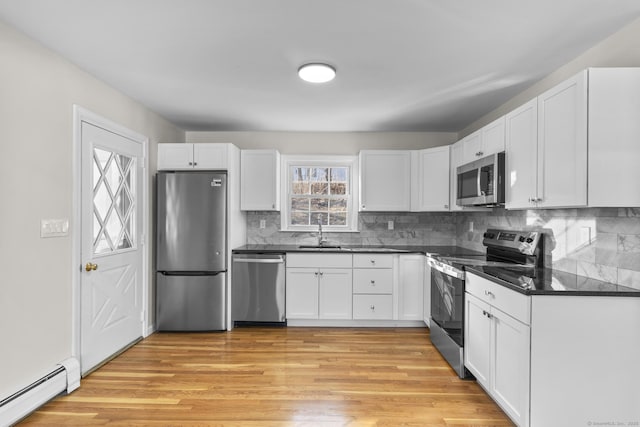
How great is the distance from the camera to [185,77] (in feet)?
9.61

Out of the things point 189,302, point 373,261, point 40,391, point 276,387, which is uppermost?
point 373,261

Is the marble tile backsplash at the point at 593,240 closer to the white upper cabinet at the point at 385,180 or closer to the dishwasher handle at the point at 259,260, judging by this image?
the white upper cabinet at the point at 385,180

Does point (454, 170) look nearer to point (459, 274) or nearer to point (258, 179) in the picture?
point (459, 274)

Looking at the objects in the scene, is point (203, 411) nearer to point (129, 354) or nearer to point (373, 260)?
point (129, 354)

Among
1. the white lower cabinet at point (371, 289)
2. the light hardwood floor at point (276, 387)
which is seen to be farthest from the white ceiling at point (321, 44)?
the light hardwood floor at point (276, 387)

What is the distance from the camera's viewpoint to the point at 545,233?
2.84 metres

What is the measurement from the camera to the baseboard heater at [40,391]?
213 centimetres

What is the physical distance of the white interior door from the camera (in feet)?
9.25

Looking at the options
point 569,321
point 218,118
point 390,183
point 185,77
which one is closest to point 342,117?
point 390,183

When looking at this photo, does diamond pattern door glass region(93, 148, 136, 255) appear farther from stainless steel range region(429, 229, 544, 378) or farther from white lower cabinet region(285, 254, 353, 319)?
stainless steel range region(429, 229, 544, 378)

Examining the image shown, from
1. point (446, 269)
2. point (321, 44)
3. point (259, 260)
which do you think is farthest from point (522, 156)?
point (259, 260)

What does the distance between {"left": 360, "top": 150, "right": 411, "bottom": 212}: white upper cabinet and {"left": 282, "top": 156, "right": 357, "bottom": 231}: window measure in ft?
1.14

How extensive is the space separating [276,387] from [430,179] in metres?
2.83

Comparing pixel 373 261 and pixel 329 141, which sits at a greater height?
pixel 329 141
